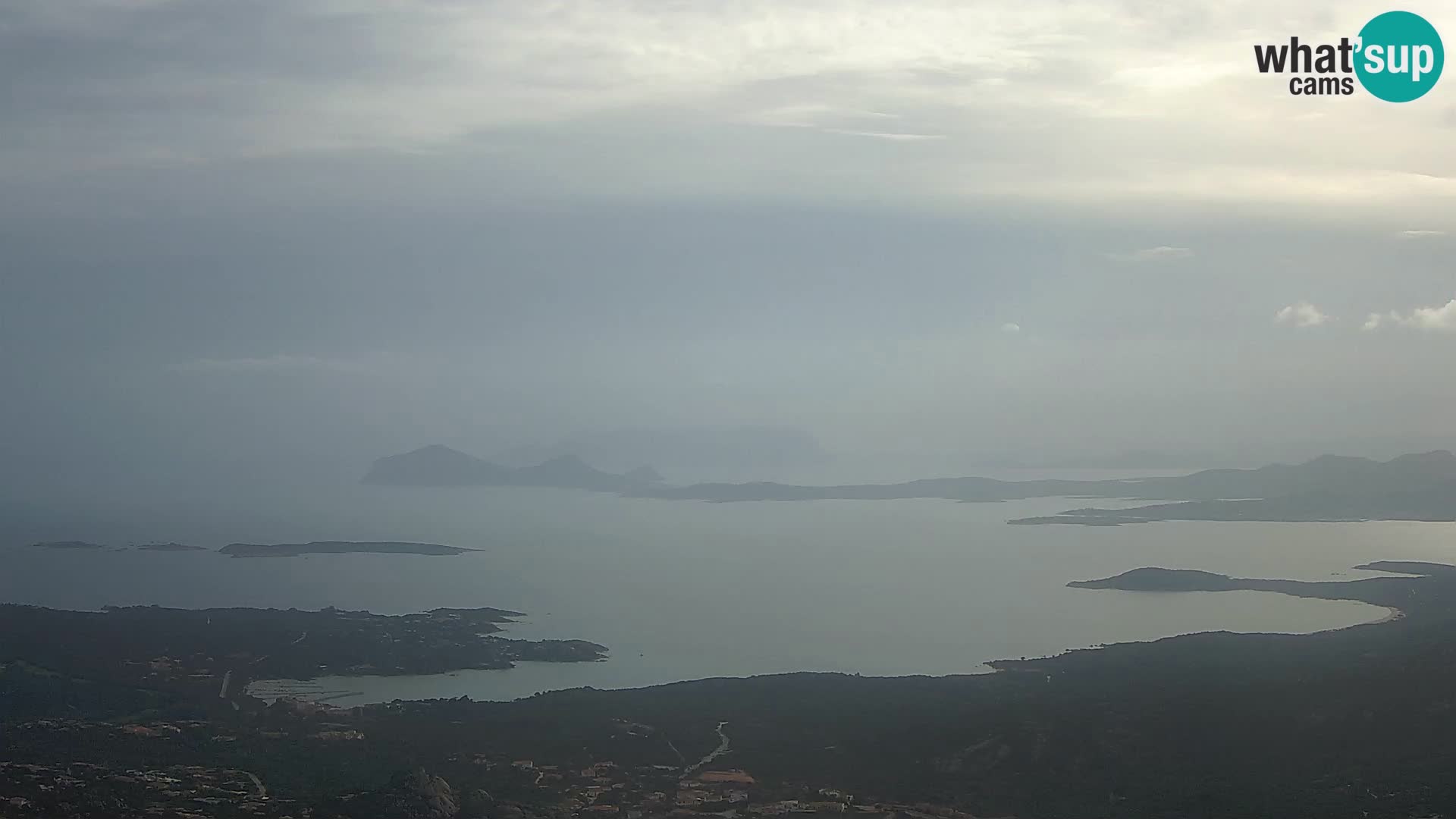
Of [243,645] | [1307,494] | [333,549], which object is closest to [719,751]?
[243,645]

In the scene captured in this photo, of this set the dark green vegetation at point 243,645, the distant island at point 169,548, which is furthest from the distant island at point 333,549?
the dark green vegetation at point 243,645

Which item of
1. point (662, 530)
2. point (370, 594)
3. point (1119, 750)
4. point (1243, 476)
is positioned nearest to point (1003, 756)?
point (1119, 750)

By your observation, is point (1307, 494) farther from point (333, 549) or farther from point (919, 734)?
point (919, 734)

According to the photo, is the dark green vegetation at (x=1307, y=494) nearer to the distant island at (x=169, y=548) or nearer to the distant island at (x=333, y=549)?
the distant island at (x=333, y=549)

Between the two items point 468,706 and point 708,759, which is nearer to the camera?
point 708,759

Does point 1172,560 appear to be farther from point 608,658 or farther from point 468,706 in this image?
point 468,706
